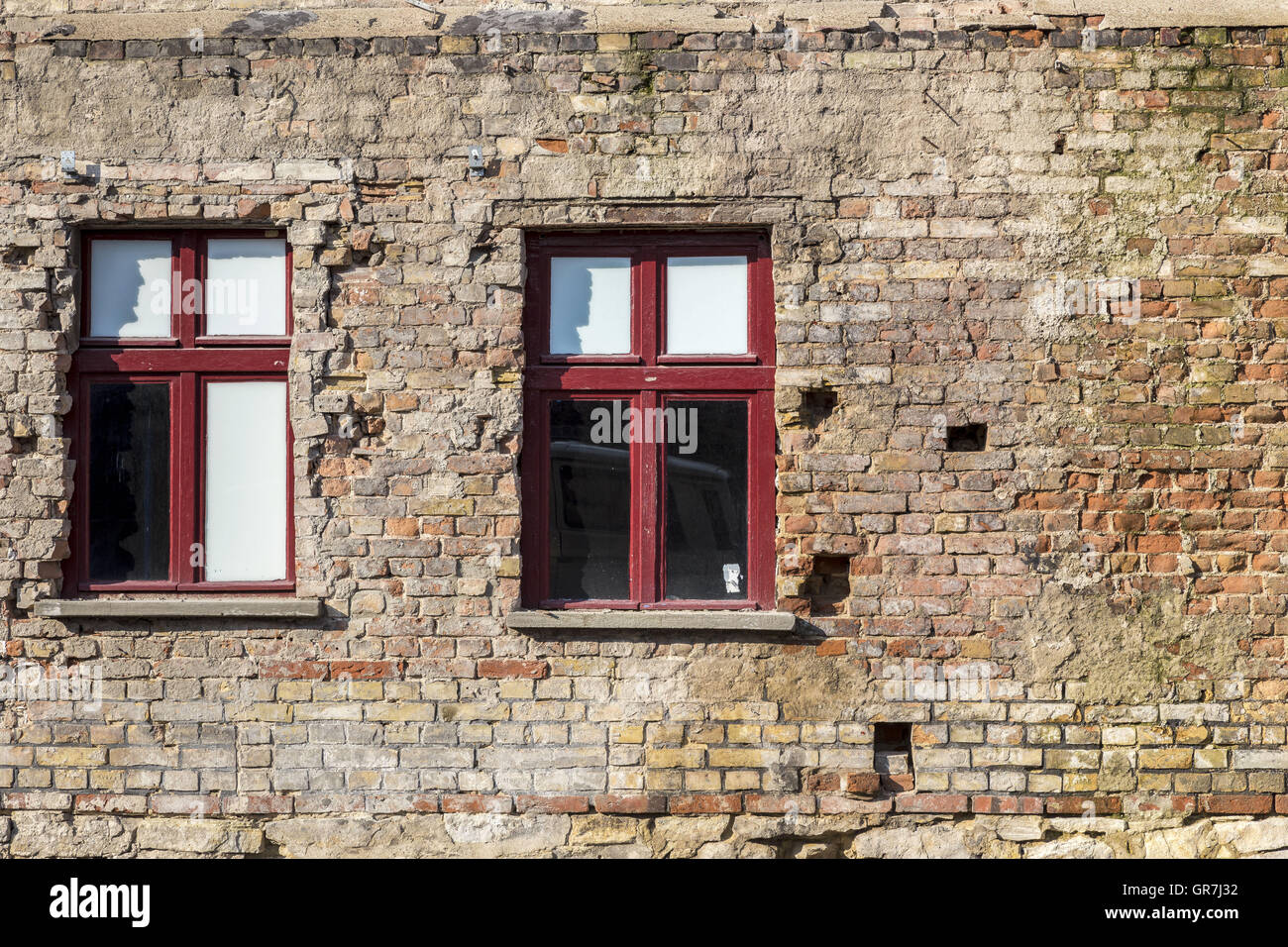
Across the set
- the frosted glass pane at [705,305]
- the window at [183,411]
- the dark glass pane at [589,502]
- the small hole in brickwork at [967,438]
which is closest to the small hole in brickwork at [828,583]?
the small hole in brickwork at [967,438]

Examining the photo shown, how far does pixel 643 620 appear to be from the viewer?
4.37 meters

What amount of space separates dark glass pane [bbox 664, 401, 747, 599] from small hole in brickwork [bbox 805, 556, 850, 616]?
321mm

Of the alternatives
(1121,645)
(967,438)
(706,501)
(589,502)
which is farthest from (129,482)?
(1121,645)

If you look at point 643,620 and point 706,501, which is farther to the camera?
point 706,501

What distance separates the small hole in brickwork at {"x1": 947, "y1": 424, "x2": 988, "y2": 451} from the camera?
14.5 feet

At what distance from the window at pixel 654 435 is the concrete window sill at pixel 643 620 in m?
0.17

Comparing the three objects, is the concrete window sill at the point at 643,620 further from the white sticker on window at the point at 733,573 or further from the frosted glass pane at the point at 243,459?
the frosted glass pane at the point at 243,459

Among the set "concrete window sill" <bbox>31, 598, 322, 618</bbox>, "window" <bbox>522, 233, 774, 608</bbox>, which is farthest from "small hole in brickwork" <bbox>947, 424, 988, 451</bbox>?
"concrete window sill" <bbox>31, 598, 322, 618</bbox>

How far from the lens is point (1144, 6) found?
4398 mm

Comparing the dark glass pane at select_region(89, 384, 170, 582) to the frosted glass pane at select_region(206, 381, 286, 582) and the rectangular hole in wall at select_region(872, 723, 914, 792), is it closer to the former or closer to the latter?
the frosted glass pane at select_region(206, 381, 286, 582)

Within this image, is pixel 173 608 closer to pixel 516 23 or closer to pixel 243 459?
pixel 243 459

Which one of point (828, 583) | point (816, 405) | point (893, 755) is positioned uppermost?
point (816, 405)

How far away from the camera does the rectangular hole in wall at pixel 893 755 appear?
4.38 meters

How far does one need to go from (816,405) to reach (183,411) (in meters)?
2.86
